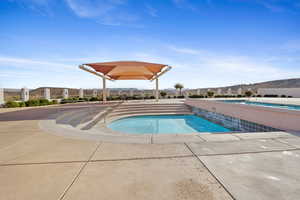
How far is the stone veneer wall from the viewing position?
6156 millimetres

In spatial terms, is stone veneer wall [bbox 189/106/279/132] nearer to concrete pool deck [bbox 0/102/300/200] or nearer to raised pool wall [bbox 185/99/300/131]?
raised pool wall [bbox 185/99/300/131]

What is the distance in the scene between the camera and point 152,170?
2000 millimetres

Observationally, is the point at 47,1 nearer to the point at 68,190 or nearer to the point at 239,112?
the point at 68,190

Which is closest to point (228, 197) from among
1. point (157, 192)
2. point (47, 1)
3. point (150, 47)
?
point (157, 192)

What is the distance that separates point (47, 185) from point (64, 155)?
963 millimetres

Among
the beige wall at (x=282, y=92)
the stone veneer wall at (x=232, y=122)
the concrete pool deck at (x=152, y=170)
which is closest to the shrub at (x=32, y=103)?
the concrete pool deck at (x=152, y=170)

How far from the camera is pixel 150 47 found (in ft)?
39.0

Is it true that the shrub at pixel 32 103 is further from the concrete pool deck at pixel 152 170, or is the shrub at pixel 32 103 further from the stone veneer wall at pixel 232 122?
the stone veneer wall at pixel 232 122

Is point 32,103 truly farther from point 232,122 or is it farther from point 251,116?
point 251,116

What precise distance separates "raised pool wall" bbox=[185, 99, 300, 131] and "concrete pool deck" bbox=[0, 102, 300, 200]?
207 cm

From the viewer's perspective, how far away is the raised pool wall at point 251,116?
4.72 metres

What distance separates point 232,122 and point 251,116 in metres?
1.45

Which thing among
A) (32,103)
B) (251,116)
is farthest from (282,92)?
(32,103)

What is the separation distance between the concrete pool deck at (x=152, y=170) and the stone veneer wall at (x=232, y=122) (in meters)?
3.30
